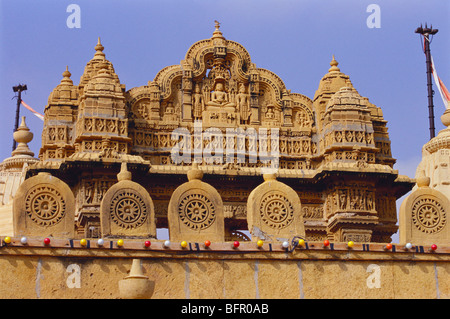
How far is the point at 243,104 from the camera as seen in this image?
1398 inches

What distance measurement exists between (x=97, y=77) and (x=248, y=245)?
50.9 ft

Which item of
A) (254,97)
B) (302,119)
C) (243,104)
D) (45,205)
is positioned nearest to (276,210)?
(45,205)

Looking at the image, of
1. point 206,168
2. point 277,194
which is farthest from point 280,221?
point 206,168

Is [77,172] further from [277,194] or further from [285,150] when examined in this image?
[277,194]

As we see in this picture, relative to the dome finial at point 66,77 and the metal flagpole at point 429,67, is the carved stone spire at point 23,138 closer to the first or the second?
the dome finial at point 66,77

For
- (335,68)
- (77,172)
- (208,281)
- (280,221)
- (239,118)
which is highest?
(335,68)

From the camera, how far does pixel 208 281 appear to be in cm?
2002

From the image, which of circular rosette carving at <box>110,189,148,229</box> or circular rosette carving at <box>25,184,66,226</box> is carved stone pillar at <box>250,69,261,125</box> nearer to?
circular rosette carving at <box>110,189,148,229</box>

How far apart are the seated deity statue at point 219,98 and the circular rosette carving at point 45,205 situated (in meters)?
14.8

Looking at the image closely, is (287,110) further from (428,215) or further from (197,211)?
(197,211)

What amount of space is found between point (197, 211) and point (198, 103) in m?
14.3

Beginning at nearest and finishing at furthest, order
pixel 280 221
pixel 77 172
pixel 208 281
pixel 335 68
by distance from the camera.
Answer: pixel 208 281 → pixel 280 221 → pixel 77 172 → pixel 335 68

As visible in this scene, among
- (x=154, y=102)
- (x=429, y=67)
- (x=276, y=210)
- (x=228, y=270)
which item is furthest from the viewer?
(x=429, y=67)

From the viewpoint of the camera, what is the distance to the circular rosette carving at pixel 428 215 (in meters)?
22.0
